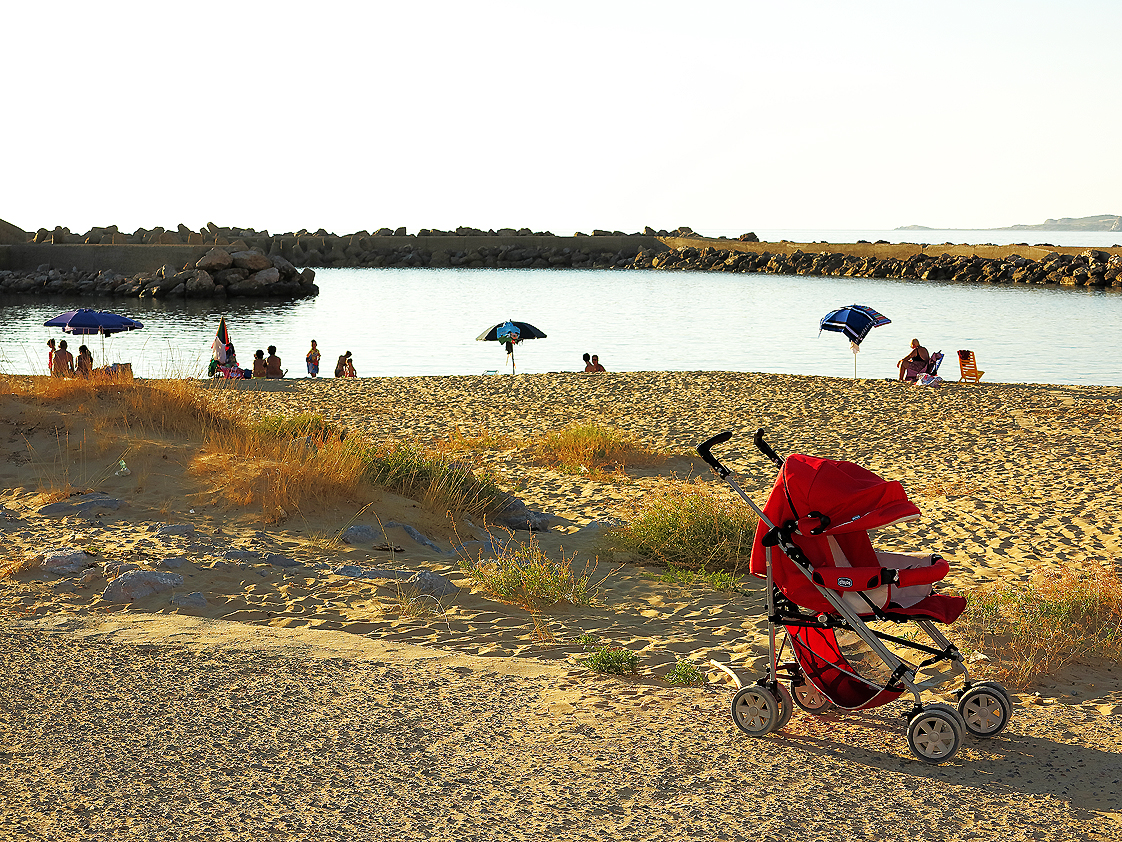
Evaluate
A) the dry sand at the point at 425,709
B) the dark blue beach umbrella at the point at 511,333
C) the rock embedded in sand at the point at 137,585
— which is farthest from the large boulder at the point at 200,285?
the rock embedded in sand at the point at 137,585

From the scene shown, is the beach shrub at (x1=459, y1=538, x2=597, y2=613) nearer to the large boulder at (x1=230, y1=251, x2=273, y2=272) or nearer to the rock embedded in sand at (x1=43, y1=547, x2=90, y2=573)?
the rock embedded in sand at (x1=43, y1=547, x2=90, y2=573)

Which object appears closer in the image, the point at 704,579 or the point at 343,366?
the point at 704,579

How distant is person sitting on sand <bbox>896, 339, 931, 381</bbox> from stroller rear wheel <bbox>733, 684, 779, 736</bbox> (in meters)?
16.6

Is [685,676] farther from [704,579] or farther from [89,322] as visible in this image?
[89,322]

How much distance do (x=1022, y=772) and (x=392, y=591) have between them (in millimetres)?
3858

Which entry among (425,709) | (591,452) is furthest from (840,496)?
(591,452)

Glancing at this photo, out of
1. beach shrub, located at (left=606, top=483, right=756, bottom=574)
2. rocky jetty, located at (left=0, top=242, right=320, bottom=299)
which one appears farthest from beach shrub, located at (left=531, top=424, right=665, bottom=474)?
rocky jetty, located at (left=0, top=242, right=320, bottom=299)

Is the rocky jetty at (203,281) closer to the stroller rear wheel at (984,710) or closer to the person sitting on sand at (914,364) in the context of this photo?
the person sitting on sand at (914,364)

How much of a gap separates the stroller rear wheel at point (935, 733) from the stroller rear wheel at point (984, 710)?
217 millimetres

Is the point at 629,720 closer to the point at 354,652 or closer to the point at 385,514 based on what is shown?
the point at 354,652

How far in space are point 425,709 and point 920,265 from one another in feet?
243

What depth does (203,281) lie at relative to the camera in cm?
5697

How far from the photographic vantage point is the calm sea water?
29.4 meters

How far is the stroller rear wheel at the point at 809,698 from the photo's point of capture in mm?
4367
